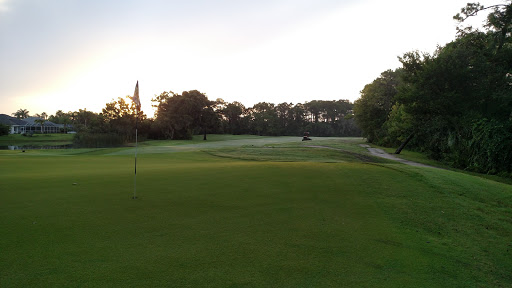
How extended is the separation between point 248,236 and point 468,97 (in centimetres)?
3114

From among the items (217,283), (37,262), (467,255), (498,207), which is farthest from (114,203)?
(498,207)

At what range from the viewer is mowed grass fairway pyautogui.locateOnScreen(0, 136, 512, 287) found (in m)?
3.89

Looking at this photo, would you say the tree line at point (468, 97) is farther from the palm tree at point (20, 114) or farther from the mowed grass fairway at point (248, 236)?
the palm tree at point (20, 114)

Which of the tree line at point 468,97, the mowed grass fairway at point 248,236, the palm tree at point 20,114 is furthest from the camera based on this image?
the palm tree at point 20,114

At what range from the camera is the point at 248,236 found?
5344mm

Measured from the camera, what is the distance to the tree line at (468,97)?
22531 mm

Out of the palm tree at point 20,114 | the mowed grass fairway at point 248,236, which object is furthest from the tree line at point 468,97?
the palm tree at point 20,114

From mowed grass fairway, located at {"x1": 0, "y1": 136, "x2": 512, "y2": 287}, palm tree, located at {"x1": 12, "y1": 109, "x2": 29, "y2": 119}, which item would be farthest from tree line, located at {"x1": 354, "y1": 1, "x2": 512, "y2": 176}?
palm tree, located at {"x1": 12, "y1": 109, "x2": 29, "y2": 119}

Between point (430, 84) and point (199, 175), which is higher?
point (430, 84)

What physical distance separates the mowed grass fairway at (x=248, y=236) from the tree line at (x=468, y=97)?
16.1m

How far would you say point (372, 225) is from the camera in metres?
6.27

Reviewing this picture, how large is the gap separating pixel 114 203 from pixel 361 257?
20.6ft

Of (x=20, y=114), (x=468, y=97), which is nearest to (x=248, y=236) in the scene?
(x=468, y=97)

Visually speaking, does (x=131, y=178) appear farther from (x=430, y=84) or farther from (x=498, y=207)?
(x=430, y=84)
